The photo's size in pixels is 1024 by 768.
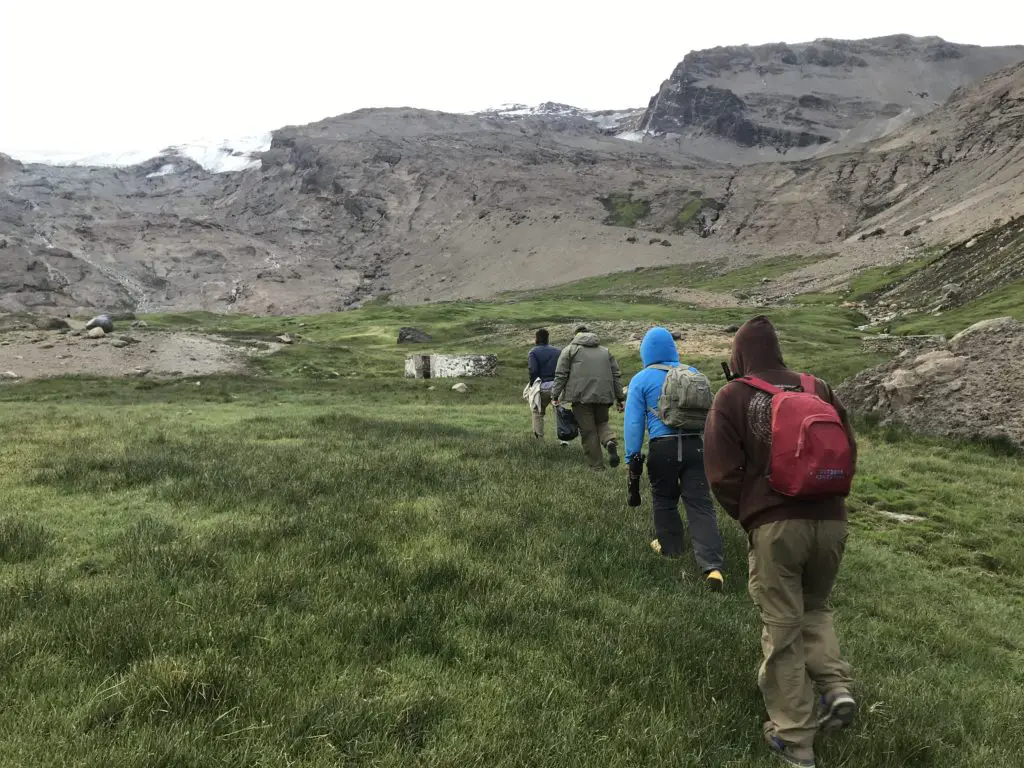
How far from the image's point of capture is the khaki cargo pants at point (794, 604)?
15.2ft

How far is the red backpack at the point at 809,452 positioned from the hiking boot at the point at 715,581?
297 centimetres

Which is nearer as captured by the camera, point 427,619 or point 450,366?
point 427,619

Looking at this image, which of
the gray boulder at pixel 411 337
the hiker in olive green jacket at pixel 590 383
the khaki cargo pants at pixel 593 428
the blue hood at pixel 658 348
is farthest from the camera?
the gray boulder at pixel 411 337

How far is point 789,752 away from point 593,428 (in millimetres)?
9011

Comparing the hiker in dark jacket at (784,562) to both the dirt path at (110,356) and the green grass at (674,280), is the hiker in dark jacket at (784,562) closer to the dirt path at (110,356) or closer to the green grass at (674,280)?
the dirt path at (110,356)

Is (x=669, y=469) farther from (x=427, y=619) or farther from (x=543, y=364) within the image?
(x=543, y=364)

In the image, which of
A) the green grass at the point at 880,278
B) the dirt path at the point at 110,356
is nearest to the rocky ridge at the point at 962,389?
the dirt path at the point at 110,356

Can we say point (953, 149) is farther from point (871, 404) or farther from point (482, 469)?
point (482, 469)

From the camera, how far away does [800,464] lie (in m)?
4.48

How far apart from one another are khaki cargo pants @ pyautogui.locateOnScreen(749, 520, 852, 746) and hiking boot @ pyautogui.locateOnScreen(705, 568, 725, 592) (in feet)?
7.27

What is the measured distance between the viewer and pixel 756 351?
17.0ft

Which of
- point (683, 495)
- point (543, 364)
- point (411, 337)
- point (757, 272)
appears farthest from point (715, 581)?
point (757, 272)

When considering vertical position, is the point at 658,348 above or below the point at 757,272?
below

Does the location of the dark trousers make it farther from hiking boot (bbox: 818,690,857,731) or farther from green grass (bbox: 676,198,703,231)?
green grass (bbox: 676,198,703,231)
